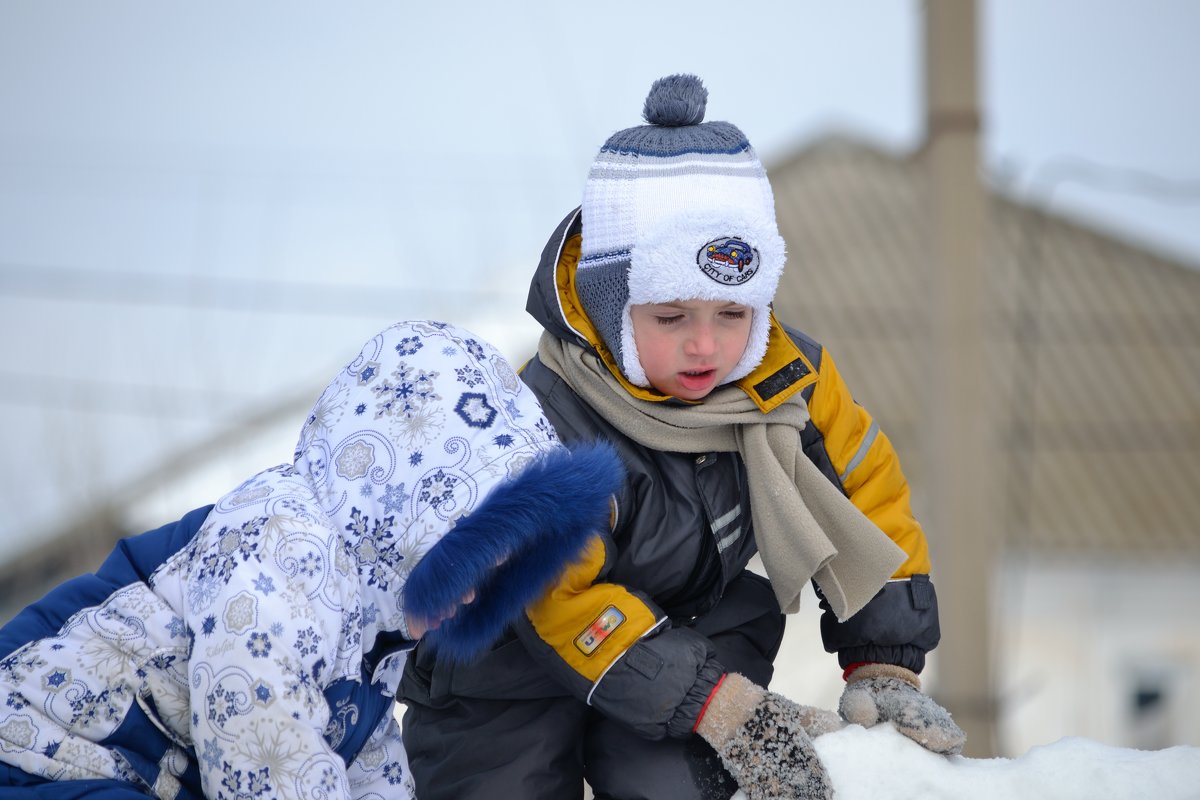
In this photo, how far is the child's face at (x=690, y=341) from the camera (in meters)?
1.77

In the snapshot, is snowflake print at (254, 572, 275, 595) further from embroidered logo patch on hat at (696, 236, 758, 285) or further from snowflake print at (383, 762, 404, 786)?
embroidered logo patch on hat at (696, 236, 758, 285)

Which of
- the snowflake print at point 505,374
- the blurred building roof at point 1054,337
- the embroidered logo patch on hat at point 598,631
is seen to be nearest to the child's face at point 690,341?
the snowflake print at point 505,374

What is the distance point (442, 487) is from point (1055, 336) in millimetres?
6844

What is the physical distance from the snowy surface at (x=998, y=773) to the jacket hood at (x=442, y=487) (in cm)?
43

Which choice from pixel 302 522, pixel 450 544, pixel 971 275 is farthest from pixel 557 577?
pixel 971 275

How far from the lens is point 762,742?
1.62 metres

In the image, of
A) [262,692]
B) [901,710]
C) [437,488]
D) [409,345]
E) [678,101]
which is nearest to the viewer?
[262,692]

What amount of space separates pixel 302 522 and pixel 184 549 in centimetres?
17

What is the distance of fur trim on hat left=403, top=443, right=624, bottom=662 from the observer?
1439 mm

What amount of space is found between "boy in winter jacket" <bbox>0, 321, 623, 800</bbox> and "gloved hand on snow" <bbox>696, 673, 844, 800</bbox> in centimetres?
30

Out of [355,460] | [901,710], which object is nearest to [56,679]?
[355,460]

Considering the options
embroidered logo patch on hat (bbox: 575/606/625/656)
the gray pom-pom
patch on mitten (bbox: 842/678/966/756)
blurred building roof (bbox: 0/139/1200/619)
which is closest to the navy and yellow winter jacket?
embroidered logo patch on hat (bbox: 575/606/625/656)

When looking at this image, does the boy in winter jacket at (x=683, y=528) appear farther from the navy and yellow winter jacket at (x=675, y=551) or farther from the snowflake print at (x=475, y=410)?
the snowflake print at (x=475, y=410)

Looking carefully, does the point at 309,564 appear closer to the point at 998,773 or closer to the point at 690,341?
the point at 690,341
